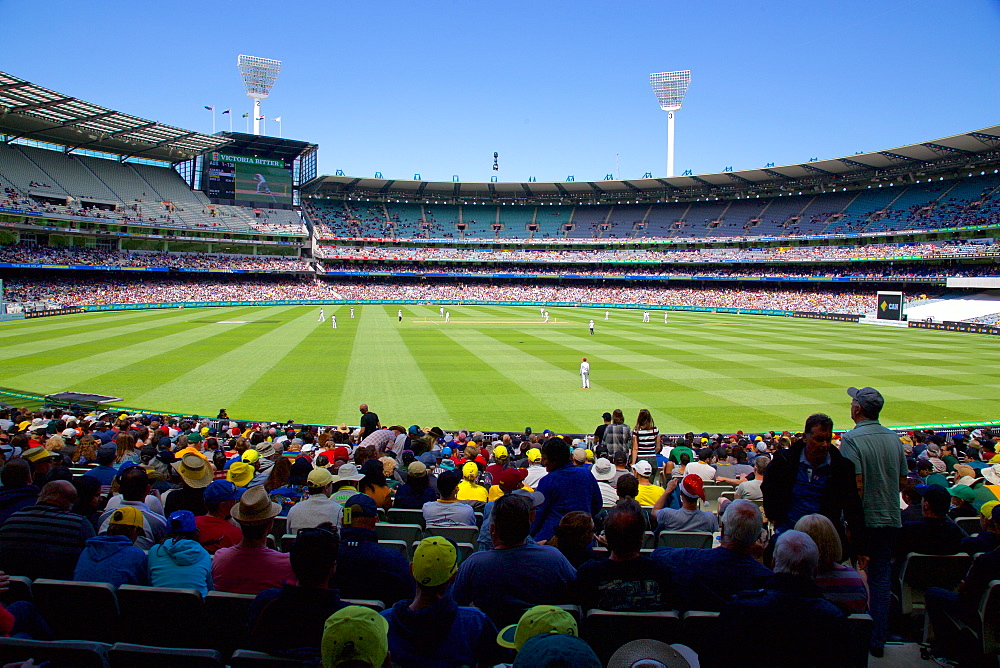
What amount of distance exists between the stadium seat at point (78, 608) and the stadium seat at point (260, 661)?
1.29 meters

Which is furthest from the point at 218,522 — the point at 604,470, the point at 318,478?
the point at 604,470

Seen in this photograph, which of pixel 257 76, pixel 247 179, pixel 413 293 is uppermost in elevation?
pixel 257 76

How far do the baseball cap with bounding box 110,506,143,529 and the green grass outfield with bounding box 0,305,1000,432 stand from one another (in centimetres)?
1337

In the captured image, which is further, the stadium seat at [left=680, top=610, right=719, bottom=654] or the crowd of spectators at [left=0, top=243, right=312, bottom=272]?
the crowd of spectators at [left=0, top=243, right=312, bottom=272]

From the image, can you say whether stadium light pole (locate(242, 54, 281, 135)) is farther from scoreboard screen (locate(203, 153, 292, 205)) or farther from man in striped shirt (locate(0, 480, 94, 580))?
man in striped shirt (locate(0, 480, 94, 580))

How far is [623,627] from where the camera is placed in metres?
3.51

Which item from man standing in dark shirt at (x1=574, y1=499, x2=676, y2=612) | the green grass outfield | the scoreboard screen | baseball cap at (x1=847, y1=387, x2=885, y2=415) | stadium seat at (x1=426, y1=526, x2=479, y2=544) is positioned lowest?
the green grass outfield

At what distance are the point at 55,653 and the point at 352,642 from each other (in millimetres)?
1884

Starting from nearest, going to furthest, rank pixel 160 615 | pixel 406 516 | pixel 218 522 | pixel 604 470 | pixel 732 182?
pixel 160 615
pixel 218 522
pixel 406 516
pixel 604 470
pixel 732 182

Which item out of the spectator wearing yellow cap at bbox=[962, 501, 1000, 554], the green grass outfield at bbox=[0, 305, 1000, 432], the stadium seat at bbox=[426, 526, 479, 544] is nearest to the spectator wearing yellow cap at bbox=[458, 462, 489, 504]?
the stadium seat at bbox=[426, 526, 479, 544]

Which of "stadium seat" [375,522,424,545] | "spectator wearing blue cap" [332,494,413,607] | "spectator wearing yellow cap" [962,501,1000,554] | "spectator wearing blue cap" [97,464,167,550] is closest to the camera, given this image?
"spectator wearing blue cap" [332,494,413,607]

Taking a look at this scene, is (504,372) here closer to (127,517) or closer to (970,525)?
(970,525)

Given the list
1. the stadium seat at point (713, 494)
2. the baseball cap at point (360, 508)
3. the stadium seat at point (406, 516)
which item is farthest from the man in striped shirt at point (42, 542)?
the stadium seat at point (713, 494)

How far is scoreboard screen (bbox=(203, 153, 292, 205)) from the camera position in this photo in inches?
3733
